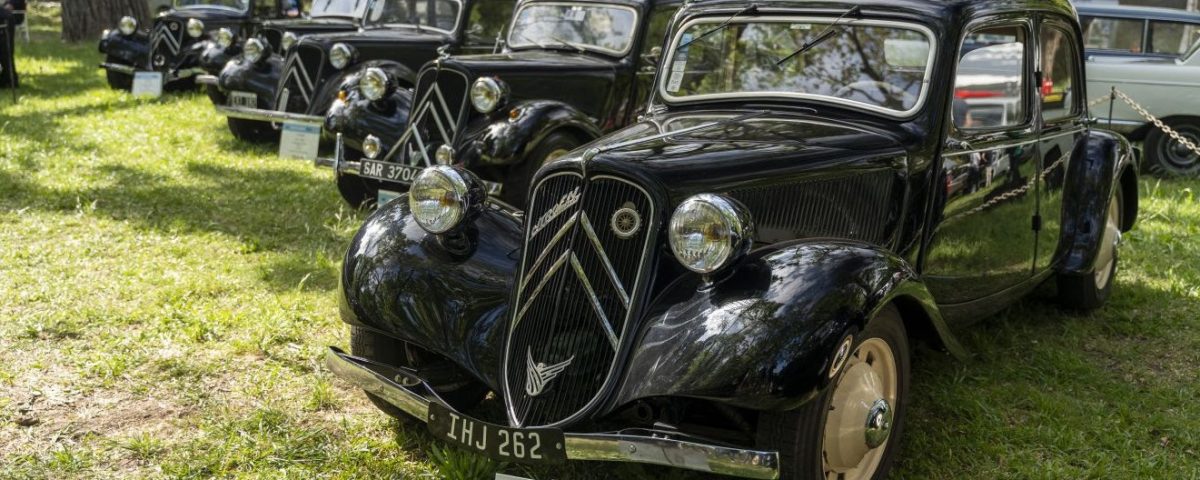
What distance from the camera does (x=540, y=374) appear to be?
3.21m

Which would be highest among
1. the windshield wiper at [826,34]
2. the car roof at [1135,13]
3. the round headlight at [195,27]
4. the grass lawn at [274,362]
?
the car roof at [1135,13]

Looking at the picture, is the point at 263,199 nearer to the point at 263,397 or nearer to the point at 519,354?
the point at 263,397

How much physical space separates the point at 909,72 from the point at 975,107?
41 cm

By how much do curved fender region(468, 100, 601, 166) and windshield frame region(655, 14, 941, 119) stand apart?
214 centimetres

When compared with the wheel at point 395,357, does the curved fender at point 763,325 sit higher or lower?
higher

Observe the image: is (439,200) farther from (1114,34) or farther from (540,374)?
(1114,34)

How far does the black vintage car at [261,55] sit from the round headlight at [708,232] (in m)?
7.03

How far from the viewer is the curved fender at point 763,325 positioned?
2.81m

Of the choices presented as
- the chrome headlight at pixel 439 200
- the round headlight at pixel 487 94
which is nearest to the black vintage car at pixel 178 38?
the round headlight at pixel 487 94

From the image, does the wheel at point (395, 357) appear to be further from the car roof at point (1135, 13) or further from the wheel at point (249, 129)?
the car roof at point (1135, 13)

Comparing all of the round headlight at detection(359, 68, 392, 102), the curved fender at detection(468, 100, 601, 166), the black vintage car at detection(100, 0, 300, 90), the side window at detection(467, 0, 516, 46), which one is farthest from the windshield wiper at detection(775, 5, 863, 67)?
the black vintage car at detection(100, 0, 300, 90)

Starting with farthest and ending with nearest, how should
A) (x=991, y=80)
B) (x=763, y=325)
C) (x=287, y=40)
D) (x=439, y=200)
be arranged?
1. (x=287, y=40)
2. (x=991, y=80)
3. (x=439, y=200)
4. (x=763, y=325)

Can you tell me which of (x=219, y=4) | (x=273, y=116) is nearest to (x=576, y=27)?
(x=273, y=116)

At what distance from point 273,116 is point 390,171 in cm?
254
